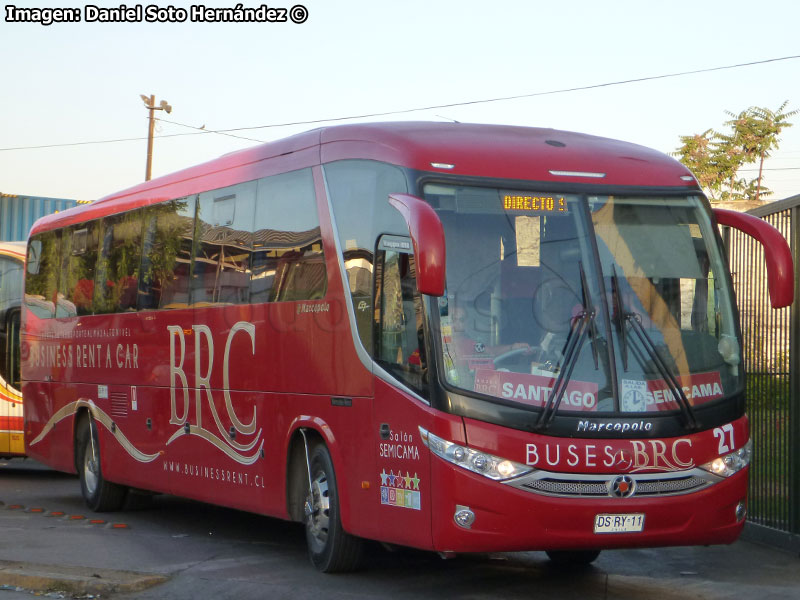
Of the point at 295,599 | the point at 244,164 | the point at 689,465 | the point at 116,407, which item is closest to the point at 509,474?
the point at 689,465

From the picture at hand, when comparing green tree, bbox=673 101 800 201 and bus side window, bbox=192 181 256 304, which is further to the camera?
green tree, bbox=673 101 800 201

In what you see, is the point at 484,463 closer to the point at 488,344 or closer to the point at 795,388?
the point at 488,344

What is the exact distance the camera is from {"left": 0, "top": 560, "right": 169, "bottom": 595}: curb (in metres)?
8.84

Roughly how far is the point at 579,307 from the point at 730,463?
4.88ft

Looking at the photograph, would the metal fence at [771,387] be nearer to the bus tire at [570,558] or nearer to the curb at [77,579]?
the bus tire at [570,558]

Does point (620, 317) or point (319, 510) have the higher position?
point (620, 317)

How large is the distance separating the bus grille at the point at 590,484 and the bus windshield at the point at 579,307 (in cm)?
42

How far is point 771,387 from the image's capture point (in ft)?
36.1

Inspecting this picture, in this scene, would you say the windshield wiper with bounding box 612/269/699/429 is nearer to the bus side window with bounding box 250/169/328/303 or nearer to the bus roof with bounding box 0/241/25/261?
the bus side window with bounding box 250/169/328/303

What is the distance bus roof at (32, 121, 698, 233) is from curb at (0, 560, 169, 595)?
136 inches

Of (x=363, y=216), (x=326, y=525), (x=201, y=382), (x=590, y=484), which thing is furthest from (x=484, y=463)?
(x=201, y=382)

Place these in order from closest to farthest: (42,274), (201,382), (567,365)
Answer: (567,365), (201,382), (42,274)

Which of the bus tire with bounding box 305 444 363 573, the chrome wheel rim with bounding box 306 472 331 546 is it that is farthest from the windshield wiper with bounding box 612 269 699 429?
the chrome wheel rim with bounding box 306 472 331 546

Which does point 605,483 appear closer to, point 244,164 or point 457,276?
Answer: point 457,276
